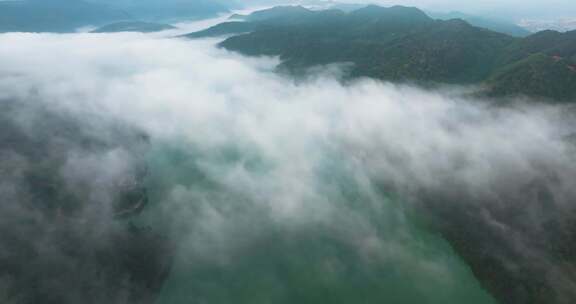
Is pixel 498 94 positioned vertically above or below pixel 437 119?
above

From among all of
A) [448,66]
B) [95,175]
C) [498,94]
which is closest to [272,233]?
[95,175]

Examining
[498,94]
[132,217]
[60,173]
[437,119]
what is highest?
[498,94]

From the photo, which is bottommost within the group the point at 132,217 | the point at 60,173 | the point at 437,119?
the point at 132,217

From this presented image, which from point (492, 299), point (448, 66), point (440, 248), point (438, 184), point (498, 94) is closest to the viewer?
point (492, 299)

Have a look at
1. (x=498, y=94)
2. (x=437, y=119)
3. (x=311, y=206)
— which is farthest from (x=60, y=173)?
(x=498, y=94)

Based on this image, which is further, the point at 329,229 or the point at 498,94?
the point at 498,94

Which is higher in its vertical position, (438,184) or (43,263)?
(438,184)

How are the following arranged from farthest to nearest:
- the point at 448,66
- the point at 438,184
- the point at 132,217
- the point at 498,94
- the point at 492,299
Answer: the point at 448,66
the point at 498,94
the point at 438,184
the point at 132,217
the point at 492,299

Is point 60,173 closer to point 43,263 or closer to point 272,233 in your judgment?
point 43,263

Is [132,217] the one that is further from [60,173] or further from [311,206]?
[311,206]
